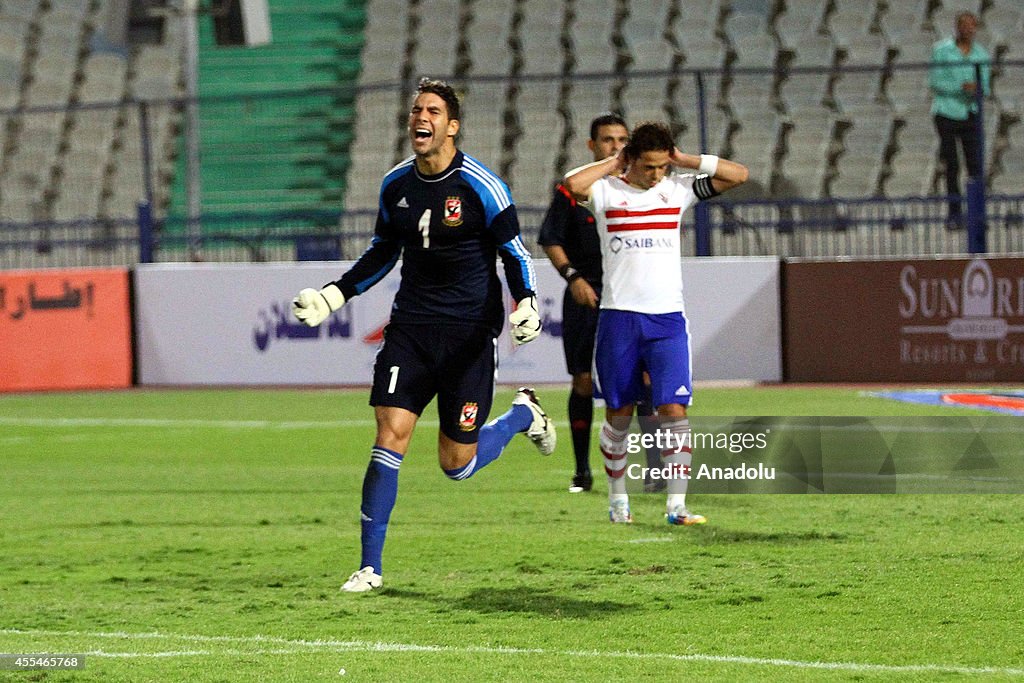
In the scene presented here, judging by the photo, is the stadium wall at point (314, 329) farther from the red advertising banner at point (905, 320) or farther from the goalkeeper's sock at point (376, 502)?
the goalkeeper's sock at point (376, 502)

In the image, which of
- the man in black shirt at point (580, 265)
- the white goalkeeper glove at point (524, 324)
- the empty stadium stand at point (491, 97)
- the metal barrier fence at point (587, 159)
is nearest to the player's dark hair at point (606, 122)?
the man in black shirt at point (580, 265)

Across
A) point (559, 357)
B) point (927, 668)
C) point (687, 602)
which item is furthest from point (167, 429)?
point (927, 668)

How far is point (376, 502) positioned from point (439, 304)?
0.93 m

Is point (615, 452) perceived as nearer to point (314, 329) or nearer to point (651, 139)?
point (651, 139)

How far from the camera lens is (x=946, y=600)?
7.00m

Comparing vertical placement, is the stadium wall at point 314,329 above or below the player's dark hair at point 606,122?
below

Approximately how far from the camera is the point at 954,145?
63.4 ft

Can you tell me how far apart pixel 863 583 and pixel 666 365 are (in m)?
2.06

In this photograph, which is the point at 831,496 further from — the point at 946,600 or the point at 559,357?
the point at 559,357

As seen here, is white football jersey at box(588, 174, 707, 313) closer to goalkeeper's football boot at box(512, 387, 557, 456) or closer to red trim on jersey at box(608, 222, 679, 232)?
red trim on jersey at box(608, 222, 679, 232)

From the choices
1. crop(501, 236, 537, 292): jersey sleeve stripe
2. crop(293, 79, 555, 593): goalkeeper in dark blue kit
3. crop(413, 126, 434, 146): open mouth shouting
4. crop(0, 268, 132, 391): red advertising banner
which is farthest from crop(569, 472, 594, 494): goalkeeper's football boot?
crop(0, 268, 132, 391): red advertising banner

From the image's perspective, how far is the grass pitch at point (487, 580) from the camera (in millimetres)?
6039

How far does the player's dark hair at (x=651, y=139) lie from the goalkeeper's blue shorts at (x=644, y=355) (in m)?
0.89

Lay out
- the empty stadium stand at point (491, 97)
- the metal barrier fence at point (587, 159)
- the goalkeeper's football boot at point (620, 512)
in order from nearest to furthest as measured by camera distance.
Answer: the goalkeeper's football boot at point (620, 512), the metal barrier fence at point (587, 159), the empty stadium stand at point (491, 97)
